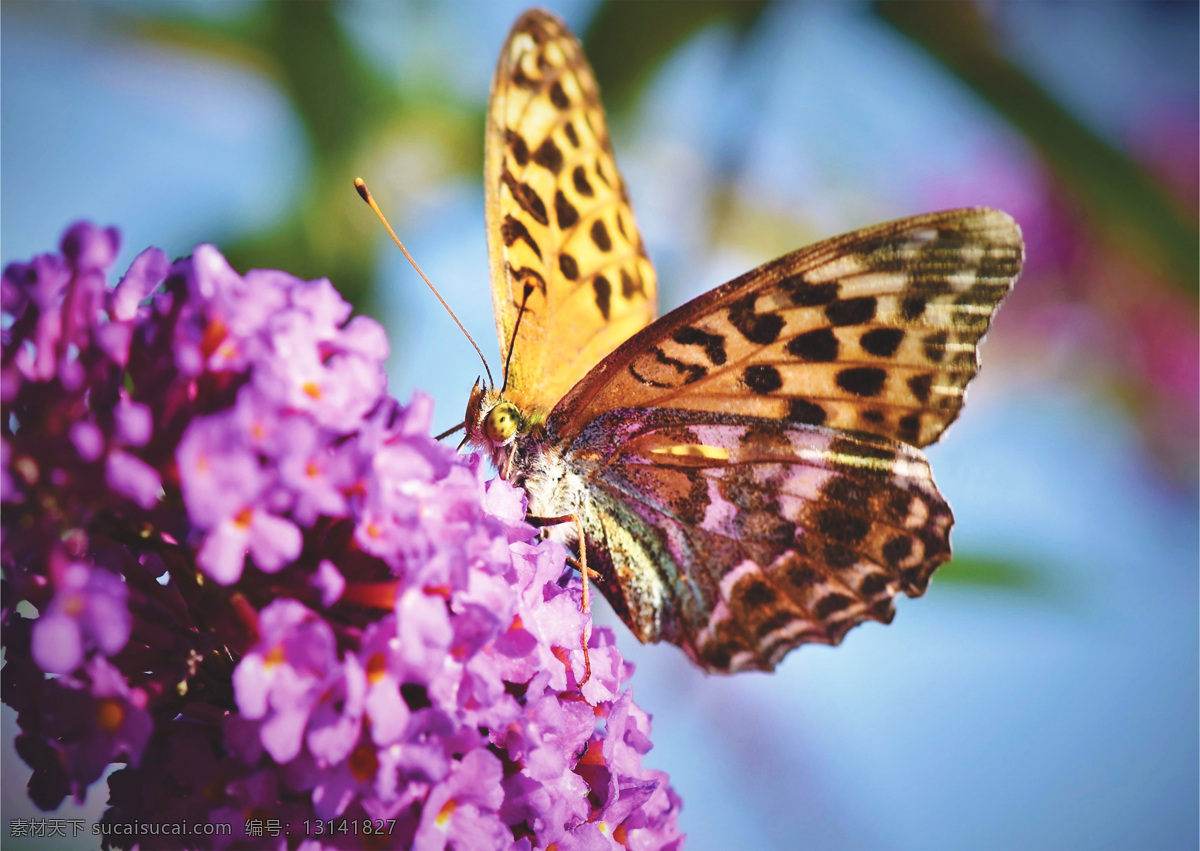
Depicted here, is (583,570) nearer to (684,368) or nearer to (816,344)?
(684,368)

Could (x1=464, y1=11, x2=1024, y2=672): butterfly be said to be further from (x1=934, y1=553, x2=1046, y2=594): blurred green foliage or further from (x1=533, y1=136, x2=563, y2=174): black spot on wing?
(x1=934, y1=553, x2=1046, y2=594): blurred green foliage

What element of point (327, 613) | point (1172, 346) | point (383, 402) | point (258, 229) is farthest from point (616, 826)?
point (1172, 346)

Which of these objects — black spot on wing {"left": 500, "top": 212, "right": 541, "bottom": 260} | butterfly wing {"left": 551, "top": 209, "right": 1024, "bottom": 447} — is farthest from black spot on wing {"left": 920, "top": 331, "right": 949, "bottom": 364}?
black spot on wing {"left": 500, "top": 212, "right": 541, "bottom": 260}

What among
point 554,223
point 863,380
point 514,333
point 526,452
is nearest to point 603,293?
point 554,223

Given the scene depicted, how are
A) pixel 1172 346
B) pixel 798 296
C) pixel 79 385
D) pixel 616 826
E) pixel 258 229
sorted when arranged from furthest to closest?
pixel 1172 346 < pixel 258 229 < pixel 798 296 < pixel 616 826 < pixel 79 385

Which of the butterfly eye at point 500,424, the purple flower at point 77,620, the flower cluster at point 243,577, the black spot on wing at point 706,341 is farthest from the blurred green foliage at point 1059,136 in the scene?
the purple flower at point 77,620

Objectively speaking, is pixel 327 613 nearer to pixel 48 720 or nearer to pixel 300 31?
pixel 48 720

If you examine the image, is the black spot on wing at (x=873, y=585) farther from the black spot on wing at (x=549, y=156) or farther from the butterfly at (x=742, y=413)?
the black spot on wing at (x=549, y=156)
